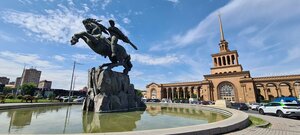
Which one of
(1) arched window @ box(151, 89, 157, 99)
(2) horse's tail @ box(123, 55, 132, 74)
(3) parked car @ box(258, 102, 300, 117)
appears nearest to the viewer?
(3) parked car @ box(258, 102, 300, 117)

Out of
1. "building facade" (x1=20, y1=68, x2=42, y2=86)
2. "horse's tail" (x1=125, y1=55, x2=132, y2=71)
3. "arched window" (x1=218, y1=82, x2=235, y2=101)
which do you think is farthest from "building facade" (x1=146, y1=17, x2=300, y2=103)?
"building facade" (x1=20, y1=68, x2=42, y2=86)

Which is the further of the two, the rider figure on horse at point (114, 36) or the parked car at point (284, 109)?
the rider figure on horse at point (114, 36)

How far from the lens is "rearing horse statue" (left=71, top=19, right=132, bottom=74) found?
511 inches

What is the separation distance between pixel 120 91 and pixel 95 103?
256cm

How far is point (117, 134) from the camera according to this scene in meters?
4.71

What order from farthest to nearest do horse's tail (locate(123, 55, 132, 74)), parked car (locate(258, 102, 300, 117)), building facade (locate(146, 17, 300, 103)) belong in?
building facade (locate(146, 17, 300, 103)) < horse's tail (locate(123, 55, 132, 74)) < parked car (locate(258, 102, 300, 117))

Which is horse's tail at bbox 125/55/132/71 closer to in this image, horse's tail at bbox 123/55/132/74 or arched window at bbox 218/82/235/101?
horse's tail at bbox 123/55/132/74

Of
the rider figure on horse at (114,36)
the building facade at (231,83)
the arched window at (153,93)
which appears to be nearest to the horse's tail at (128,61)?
the rider figure on horse at (114,36)

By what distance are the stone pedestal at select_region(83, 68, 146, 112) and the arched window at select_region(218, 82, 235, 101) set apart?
158ft

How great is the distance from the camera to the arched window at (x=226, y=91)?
53844 mm

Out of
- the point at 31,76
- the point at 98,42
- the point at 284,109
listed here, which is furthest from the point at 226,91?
the point at 31,76

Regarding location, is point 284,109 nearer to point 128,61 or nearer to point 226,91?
point 128,61

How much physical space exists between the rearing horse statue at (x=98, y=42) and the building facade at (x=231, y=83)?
48.4m

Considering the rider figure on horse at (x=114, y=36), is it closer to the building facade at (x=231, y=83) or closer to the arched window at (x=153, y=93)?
the building facade at (x=231, y=83)
